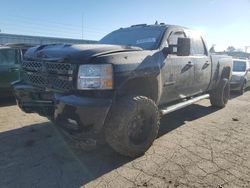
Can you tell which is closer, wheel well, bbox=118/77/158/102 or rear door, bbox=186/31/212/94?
wheel well, bbox=118/77/158/102

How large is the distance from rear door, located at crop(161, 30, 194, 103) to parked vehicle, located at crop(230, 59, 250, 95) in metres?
5.57

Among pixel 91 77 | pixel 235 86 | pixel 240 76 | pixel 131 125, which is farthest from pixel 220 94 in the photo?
pixel 91 77

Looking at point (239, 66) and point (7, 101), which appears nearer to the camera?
point (7, 101)

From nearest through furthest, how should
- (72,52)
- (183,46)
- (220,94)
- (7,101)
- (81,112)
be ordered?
(81,112) → (72,52) → (183,46) → (220,94) → (7,101)

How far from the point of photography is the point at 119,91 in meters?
3.65

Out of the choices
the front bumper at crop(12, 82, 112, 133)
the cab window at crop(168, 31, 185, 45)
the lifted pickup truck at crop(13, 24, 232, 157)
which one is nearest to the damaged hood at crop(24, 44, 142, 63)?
the lifted pickup truck at crop(13, 24, 232, 157)

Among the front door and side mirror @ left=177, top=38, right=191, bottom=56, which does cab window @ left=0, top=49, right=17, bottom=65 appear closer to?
the front door

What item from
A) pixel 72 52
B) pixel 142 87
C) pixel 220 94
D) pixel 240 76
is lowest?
pixel 220 94

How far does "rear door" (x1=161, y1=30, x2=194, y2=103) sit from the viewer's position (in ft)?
14.7

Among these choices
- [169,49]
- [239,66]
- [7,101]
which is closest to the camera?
[169,49]

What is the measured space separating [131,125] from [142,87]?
0.71 meters

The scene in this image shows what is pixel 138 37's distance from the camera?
195 inches

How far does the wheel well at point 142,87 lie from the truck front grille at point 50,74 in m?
0.77

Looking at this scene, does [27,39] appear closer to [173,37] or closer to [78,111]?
[173,37]
